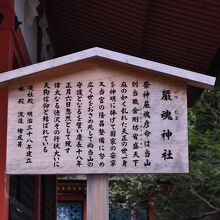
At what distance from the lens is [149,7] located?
423cm

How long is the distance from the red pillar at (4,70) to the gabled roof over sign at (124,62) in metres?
0.42

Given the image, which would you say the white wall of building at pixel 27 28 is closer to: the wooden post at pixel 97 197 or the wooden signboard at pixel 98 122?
the wooden signboard at pixel 98 122

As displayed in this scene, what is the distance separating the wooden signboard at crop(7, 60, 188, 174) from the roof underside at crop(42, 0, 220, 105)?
107 cm

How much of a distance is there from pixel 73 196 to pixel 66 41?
10.3 meters

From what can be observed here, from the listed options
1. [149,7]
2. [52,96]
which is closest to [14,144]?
[52,96]

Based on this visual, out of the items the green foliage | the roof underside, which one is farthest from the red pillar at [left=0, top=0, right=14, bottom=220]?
the green foliage

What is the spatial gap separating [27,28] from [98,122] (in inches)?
80.4

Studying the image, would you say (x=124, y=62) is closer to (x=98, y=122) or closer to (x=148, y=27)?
(x=98, y=122)

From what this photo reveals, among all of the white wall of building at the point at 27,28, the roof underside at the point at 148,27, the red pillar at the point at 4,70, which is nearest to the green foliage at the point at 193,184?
the roof underside at the point at 148,27

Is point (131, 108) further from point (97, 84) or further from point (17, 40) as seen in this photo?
point (17, 40)

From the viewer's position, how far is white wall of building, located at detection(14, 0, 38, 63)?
4348mm

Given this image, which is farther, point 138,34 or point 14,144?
point 138,34

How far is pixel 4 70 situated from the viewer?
360 cm

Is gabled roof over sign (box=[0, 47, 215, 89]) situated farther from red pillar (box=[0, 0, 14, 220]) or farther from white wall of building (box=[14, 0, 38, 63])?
white wall of building (box=[14, 0, 38, 63])
